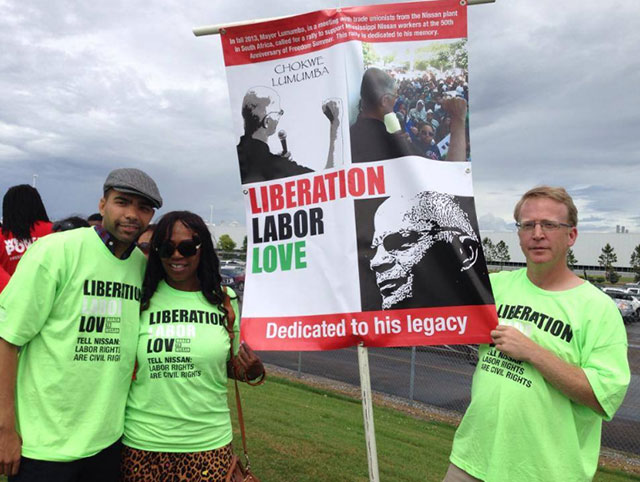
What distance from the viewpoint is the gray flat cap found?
8.27 ft

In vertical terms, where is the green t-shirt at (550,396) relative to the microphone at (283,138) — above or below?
below

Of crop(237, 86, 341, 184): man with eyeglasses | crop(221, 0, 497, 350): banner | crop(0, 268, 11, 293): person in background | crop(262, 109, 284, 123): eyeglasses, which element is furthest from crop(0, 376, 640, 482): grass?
crop(262, 109, 284, 123): eyeglasses

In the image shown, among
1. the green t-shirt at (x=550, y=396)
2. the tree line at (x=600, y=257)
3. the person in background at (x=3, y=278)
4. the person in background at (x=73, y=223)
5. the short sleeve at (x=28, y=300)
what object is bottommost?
the green t-shirt at (x=550, y=396)

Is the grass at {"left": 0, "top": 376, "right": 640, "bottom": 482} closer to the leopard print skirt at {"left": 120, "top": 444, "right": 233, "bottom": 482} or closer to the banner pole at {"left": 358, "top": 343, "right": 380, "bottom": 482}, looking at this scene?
the leopard print skirt at {"left": 120, "top": 444, "right": 233, "bottom": 482}

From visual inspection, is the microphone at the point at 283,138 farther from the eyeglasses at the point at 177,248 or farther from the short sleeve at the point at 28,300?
the short sleeve at the point at 28,300

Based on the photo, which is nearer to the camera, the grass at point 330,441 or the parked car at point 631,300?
the grass at point 330,441

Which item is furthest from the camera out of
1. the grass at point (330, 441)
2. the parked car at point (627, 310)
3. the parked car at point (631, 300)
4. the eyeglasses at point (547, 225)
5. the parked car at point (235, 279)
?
the parked car at point (235, 279)

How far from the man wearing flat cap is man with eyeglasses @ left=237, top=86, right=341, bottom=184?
1.89 ft

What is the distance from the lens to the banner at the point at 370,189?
8.29 ft

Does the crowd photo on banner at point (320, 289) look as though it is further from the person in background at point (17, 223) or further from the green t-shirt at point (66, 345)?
the person in background at point (17, 223)

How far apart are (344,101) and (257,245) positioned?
0.90 meters

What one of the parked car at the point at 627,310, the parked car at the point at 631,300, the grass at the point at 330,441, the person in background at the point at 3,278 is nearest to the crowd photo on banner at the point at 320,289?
the person in background at the point at 3,278

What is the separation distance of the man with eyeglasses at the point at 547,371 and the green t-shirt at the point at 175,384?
1359 millimetres

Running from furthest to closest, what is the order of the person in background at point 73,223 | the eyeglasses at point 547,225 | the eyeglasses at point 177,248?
the person in background at point 73,223
the eyeglasses at point 177,248
the eyeglasses at point 547,225
